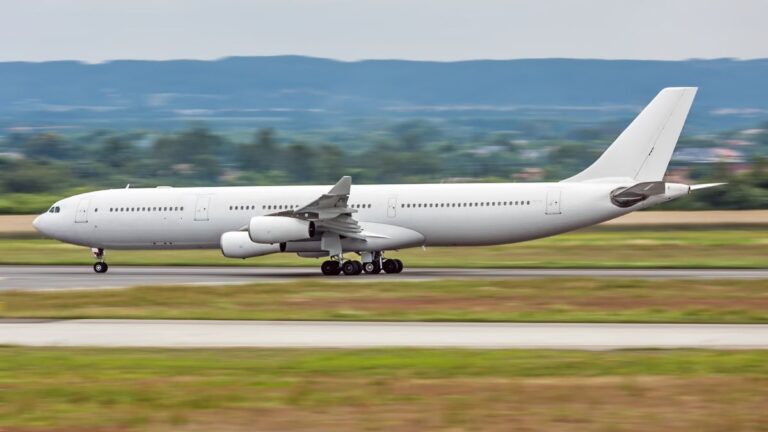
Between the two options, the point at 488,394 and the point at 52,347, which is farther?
the point at 52,347

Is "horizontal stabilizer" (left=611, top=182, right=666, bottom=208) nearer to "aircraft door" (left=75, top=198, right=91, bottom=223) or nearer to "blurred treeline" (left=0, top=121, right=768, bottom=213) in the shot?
"aircraft door" (left=75, top=198, right=91, bottom=223)

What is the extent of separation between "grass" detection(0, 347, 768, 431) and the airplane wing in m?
19.2

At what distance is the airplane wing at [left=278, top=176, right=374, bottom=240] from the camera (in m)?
39.7

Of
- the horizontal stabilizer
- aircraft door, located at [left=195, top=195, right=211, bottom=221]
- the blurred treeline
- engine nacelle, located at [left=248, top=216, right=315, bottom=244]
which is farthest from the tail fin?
the blurred treeline

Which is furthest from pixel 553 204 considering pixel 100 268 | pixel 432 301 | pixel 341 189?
pixel 100 268

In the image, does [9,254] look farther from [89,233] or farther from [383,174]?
[383,174]

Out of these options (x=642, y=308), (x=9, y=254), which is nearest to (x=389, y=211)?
(x=642, y=308)

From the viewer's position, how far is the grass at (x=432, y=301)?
2636 cm

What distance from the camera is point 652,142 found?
4069cm

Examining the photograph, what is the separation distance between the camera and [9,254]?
53938 millimetres

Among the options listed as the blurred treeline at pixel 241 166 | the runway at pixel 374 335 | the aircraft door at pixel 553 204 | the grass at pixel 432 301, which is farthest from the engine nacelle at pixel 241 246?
the blurred treeline at pixel 241 166

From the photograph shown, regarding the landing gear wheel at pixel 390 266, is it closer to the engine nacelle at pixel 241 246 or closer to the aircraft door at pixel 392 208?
the aircraft door at pixel 392 208

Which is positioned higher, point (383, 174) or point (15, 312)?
point (383, 174)

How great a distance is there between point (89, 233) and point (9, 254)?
10.7 metres
